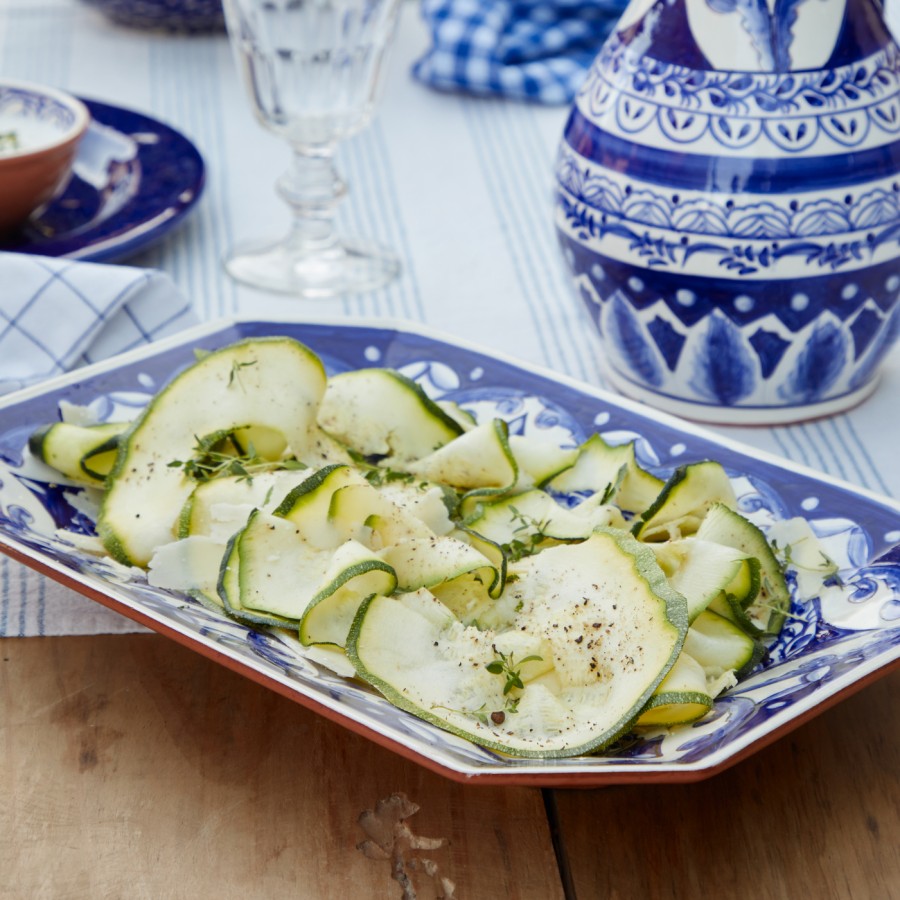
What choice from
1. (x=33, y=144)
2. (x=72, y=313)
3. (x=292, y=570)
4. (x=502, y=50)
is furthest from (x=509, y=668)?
(x=502, y=50)

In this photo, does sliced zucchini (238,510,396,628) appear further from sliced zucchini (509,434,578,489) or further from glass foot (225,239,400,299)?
glass foot (225,239,400,299)

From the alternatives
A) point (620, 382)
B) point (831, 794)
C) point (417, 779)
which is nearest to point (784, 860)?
point (831, 794)

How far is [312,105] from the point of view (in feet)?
4.00

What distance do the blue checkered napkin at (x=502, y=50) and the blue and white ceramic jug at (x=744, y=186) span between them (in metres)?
0.67

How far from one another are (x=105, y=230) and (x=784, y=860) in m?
0.80

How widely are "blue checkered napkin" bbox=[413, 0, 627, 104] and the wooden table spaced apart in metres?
1.09

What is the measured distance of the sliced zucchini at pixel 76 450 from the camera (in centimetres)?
76

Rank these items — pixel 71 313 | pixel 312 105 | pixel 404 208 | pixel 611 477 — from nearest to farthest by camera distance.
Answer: pixel 611 477, pixel 71 313, pixel 312 105, pixel 404 208

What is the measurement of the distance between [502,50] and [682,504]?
1.04 meters

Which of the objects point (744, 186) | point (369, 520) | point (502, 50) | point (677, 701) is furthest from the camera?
point (502, 50)

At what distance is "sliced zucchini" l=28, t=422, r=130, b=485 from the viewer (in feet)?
2.50

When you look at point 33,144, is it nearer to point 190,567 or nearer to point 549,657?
point 190,567

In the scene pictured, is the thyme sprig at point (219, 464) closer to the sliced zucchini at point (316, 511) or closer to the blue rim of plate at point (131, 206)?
the sliced zucchini at point (316, 511)

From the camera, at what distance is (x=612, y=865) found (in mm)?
590
